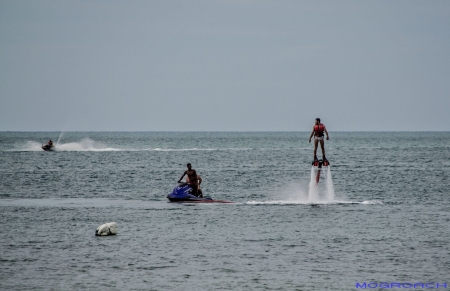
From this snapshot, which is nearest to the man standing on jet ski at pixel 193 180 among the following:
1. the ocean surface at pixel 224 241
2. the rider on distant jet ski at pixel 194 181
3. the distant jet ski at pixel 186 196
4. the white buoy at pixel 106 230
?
the rider on distant jet ski at pixel 194 181

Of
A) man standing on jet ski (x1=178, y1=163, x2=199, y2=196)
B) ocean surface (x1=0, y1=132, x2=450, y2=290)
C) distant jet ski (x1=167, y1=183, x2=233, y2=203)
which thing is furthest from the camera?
distant jet ski (x1=167, y1=183, x2=233, y2=203)

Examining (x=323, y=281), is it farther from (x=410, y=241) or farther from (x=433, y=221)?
(x=433, y=221)

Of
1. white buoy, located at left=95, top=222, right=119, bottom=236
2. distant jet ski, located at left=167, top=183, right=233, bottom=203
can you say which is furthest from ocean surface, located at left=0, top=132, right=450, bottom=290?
distant jet ski, located at left=167, top=183, right=233, bottom=203

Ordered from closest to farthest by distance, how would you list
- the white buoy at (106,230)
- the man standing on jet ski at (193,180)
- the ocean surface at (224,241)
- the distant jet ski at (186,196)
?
the ocean surface at (224,241), the white buoy at (106,230), the man standing on jet ski at (193,180), the distant jet ski at (186,196)

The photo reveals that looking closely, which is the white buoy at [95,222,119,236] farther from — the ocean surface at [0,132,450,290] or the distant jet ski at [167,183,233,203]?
the distant jet ski at [167,183,233,203]

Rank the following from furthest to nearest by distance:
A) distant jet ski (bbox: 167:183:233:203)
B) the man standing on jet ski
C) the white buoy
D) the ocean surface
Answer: distant jet ski (bbox: 167:183:233:203), the man standing on jet ski, the white buoy, the ocean surface

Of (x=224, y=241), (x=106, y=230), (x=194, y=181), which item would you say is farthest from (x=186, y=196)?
(x=224, y=241)

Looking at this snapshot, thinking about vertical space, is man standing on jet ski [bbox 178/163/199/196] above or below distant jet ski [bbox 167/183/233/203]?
above

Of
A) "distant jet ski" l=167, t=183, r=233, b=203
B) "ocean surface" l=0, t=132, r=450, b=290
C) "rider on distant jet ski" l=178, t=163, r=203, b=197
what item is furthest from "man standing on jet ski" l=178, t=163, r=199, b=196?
"ocean surface" l=0, t=132, r=450, b=290

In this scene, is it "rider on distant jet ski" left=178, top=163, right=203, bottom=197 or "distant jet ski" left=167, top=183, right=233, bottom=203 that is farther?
"distant jet ski" left=167, top=183, right=233, bottom=203

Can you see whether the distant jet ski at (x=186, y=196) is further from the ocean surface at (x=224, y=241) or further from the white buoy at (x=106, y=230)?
the white buoy at (x=106, y=230)

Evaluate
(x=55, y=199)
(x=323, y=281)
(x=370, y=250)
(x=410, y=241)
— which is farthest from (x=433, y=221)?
(x=55, y=199)

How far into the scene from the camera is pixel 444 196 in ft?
163

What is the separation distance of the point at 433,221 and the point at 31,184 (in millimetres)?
36696
